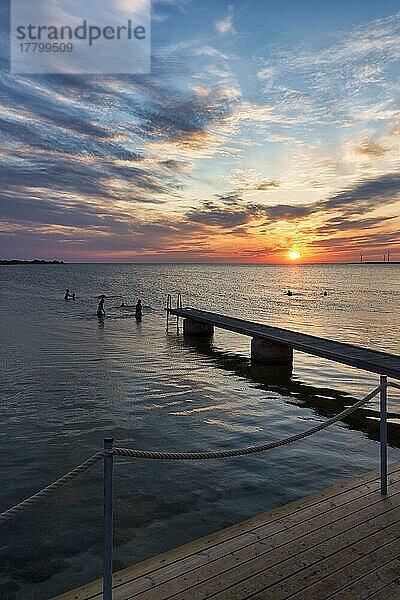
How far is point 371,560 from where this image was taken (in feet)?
13.5

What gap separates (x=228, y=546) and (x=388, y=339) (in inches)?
1044

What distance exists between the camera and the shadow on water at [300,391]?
11.8 metres

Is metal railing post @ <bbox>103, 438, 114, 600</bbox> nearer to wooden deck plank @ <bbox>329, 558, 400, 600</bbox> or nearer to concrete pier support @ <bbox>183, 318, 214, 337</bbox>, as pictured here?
wooden deck plank @ <bbox>329, 558, 400, 600</bbox>

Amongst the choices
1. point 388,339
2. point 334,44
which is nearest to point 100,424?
point 334,44

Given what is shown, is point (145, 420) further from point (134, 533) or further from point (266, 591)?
point (266, 591)

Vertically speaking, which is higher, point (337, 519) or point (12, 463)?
point (337, 519)

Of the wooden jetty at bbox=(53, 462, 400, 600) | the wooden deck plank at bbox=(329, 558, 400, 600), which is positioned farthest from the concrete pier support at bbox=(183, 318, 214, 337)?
the wooden deck plank at bbox=(329, 558, 400, 600)

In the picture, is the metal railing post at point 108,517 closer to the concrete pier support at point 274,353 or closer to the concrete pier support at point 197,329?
the concrete pier support at point 274,353

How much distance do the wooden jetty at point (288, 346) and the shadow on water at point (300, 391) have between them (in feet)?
2.25

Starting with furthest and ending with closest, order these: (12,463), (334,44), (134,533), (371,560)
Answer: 1. (334,44)
2. (12,463)
3. (134,533)
4. (371,560)

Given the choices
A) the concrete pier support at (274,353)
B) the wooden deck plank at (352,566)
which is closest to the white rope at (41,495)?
the wooden deck plank at (352,566)

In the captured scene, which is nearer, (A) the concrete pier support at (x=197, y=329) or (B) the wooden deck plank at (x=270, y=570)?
(B) the wooden deck plank at (x=270, y=570)

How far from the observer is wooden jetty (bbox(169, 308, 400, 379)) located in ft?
46.1

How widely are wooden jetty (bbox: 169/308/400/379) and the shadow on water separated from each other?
2.25 feet
